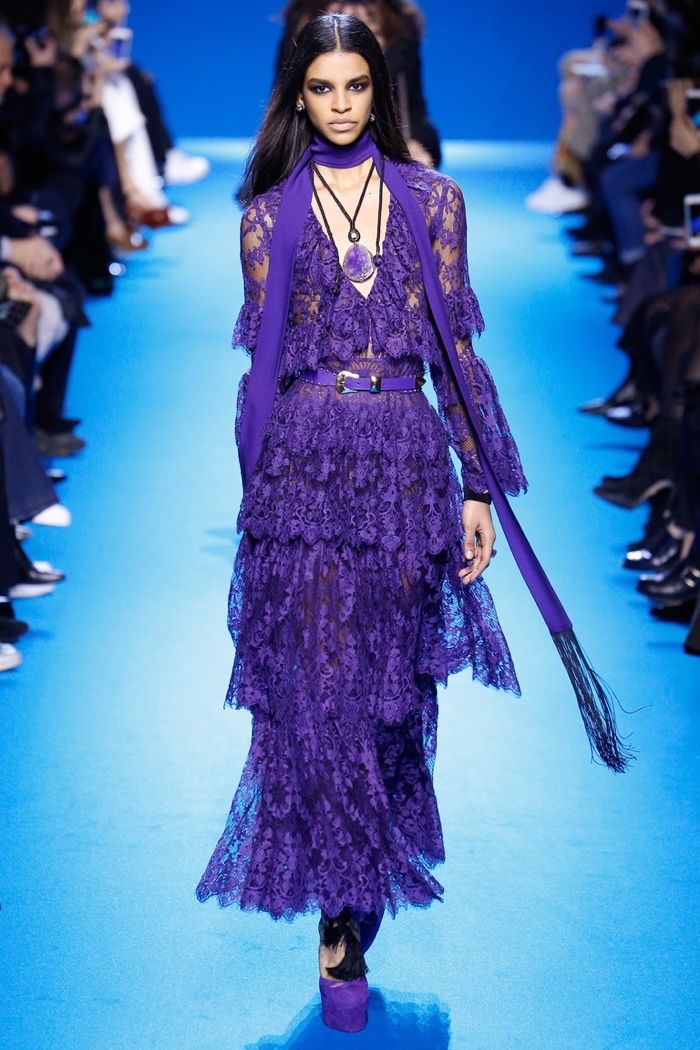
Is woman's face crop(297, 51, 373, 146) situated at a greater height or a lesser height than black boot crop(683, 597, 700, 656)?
greater

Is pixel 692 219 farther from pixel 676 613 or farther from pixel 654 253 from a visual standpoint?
pixel 676 613

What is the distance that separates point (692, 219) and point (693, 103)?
2.73 ft

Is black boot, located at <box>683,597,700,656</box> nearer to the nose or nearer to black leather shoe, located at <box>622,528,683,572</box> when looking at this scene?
black leather shoe, located at <box>622,528,683,572</box>

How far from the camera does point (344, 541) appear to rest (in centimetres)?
237

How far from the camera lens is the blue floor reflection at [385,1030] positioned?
2.44 m

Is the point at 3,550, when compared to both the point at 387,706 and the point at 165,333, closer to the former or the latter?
the point at 387,706

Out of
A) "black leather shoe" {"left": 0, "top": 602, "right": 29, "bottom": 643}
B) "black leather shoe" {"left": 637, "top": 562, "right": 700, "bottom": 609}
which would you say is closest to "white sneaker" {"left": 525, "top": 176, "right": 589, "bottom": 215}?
"black leather shoe" {"left": 637, "top": 562, "right": 700, "bottom": 609}

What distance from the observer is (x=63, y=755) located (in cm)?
348

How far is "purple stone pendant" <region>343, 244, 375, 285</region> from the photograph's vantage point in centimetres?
235

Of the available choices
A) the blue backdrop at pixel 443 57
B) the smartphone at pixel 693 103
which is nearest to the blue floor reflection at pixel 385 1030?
the smartphone at pixel 693 103

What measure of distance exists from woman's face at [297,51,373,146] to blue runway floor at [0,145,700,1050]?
1.33 m

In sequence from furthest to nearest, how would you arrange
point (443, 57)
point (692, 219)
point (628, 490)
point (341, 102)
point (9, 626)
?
1. point (443, 57)
2. point (692, 219)
3. point (628, 490)
4. point (9, 626)
5. point (341, 102)

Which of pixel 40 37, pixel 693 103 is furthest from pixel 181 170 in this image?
pixel 693 103

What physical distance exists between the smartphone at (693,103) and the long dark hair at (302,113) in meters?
4.15
